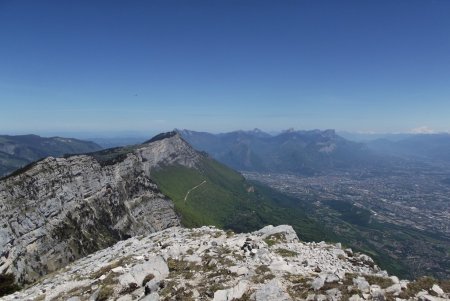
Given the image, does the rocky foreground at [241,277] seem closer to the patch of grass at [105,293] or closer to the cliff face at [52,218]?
the patch of grass at [105,293]

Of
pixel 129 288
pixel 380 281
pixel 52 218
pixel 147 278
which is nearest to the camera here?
pixel 380 281

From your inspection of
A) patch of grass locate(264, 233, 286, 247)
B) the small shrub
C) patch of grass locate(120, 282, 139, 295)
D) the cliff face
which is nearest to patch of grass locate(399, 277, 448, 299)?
patch of grass locate(264, 233, 286, 247)

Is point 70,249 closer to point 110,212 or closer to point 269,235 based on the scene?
point 110,212

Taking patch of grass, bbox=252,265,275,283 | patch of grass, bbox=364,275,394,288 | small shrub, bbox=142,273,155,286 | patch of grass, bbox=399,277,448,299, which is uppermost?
patch of grass, bbox=399,277,448,299

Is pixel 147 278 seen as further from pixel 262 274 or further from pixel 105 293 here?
pixel 262 274

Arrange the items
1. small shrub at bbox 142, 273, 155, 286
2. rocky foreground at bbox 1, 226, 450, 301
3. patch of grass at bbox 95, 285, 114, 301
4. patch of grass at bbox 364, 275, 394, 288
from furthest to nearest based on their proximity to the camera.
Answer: small shrub at bbox 142, 273, 155, 286 → patch of grass at bbox 95, 285, 114, 301 → patch of grass at bbox 364, 275, 394, 288 → rocky foreground at bbox 1, 226, 450, 301

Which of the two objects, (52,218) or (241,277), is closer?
(241,277)

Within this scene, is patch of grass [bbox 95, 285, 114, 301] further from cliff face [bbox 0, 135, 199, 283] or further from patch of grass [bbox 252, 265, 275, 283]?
cliff face [bbox 0, 135, 199, 283]

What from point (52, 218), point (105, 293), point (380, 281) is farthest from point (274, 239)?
point (52, 218)

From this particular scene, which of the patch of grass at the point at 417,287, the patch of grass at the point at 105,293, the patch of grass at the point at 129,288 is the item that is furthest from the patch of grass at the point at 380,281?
the patch of grass at the point at 105,293
